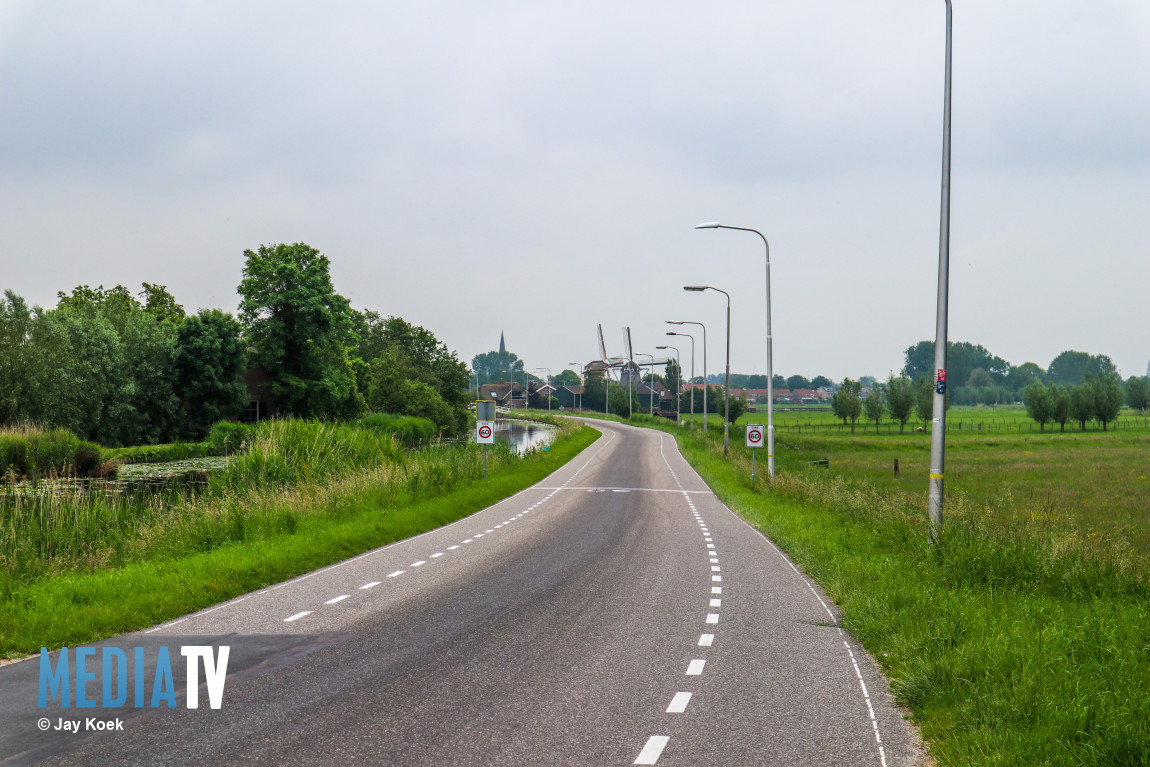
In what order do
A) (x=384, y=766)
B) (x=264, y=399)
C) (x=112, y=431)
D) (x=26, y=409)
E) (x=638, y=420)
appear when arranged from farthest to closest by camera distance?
1. (x=638, y=420)
2. (x=264, y=399)
3. (x=112, y=431)
4. (x=26, y=409)
5. (x=384, y=766)

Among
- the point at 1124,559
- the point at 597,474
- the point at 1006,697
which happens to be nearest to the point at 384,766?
the point at 1006,697

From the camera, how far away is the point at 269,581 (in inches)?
480

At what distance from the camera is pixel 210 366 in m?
53.4

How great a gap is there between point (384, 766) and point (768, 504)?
20061 mm

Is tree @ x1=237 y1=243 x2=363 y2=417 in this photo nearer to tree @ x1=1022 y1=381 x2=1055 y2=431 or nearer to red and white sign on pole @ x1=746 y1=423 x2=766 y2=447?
red and white sign on pole @ x1=746 y1=423 x2=766 y2=447

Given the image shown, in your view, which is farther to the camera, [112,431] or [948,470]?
[112,431]

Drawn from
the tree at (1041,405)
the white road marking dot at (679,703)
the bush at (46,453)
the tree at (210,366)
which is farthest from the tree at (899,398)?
the white road marking dot at (679,703)

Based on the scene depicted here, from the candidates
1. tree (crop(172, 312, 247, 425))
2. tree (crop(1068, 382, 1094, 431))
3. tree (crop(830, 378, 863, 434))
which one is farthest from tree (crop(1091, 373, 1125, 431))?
tree (crop(172, 312, 247, 425))

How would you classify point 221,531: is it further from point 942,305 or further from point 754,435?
A: point 754,435

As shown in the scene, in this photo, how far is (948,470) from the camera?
148ft

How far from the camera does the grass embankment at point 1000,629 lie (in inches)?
224

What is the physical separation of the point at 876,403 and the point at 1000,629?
103 meters

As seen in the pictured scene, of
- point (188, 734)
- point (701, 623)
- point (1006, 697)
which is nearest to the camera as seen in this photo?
point (188, 734)

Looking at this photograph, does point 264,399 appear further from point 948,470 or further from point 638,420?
point 638,420
